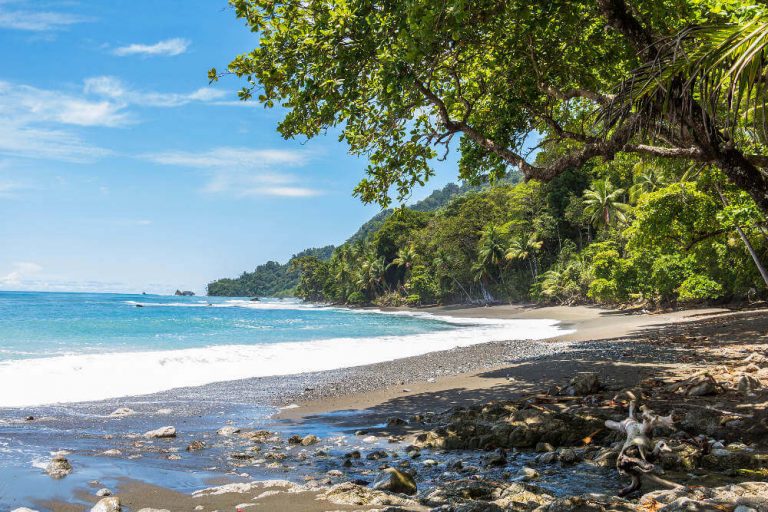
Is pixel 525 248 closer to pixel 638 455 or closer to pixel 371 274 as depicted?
pixel 371 274

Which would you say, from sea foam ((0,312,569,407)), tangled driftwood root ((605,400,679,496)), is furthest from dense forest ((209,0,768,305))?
sea foam ((0,312,569,407))

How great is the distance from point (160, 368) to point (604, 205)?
3847 centimetres

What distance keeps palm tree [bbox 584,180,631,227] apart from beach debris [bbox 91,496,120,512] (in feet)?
138

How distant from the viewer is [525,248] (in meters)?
53.3

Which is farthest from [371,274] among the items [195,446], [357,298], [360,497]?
[360,497]

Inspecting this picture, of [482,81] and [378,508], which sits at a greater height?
[482,81]

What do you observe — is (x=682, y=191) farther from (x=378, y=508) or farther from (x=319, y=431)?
(x=378, y=508)

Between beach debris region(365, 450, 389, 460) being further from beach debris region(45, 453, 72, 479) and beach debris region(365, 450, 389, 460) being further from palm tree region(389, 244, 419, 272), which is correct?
palm tree region(389, 244, 419, 272)

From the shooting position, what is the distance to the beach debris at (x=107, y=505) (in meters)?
3.97

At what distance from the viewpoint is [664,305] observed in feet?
100

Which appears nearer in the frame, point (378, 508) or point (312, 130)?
point (378, 508)

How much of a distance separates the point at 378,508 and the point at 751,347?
37.4 feet

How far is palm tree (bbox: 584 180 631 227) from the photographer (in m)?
41.7

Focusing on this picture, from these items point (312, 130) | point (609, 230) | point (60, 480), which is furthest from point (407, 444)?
point (609, 230)
